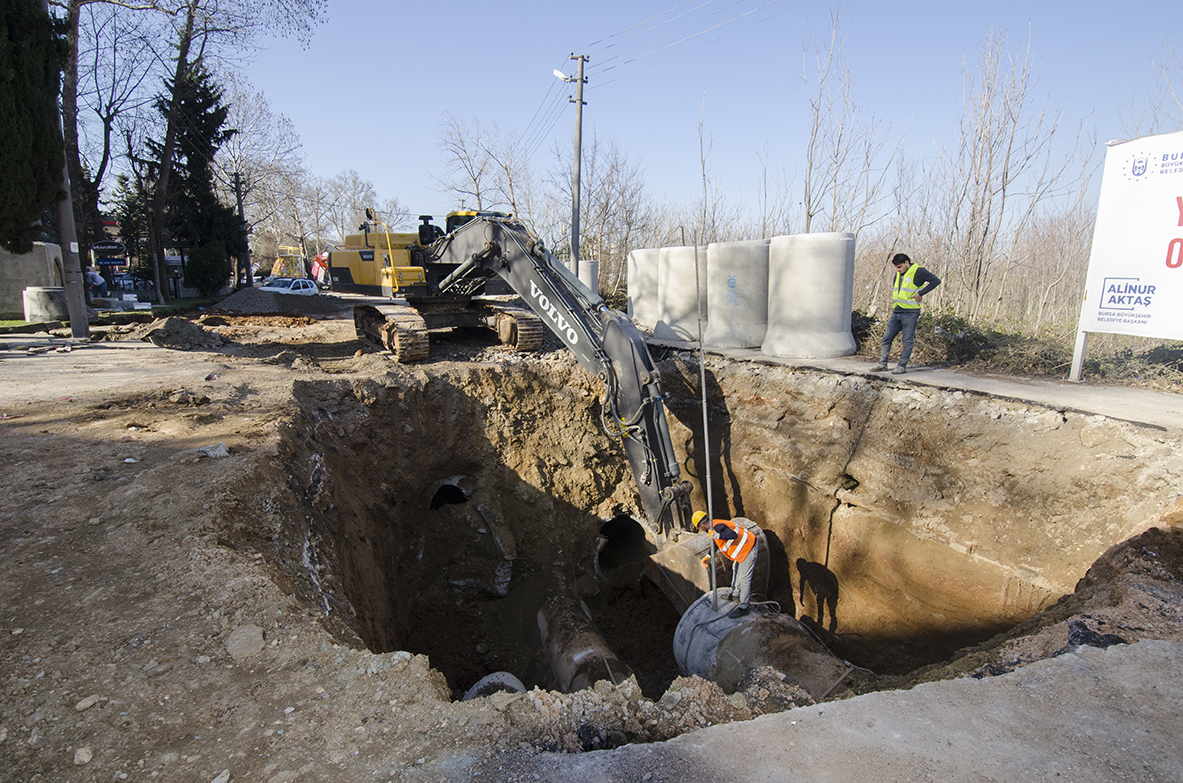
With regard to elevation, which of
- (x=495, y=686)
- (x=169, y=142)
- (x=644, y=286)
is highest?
(x=169, y=142)

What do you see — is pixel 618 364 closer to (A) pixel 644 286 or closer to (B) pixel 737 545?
(B) pixel 737 545

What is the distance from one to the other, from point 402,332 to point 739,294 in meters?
5.25

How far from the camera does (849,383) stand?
6.96 meters

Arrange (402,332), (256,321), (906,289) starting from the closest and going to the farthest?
(906,289) < (402,332) < (256,321)

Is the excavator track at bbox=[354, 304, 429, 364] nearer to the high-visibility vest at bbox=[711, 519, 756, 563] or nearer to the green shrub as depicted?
the high-visibility vest at bbox=[711, 519, 756, 563]

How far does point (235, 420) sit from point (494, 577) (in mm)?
3860

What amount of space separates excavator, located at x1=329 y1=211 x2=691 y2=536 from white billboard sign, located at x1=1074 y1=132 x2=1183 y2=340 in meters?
4.78

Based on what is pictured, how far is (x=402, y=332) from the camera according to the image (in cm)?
891

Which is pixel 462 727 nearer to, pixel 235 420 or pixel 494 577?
pixel 235 420

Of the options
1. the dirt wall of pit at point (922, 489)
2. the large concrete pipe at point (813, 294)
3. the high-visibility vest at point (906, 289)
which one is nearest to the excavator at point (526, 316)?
the dirt wall of pit at point (922, 489)

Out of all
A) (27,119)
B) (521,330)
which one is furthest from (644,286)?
(27,119)

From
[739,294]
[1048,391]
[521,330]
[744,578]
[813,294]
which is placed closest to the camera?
[744,578]

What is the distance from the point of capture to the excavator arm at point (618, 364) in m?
6.39

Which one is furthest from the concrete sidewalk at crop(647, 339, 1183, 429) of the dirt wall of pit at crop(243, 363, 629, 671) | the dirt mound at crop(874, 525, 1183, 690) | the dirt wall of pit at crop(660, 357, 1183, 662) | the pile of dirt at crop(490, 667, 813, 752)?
the pile of dirt at crop(490, 667, 813, 752)
